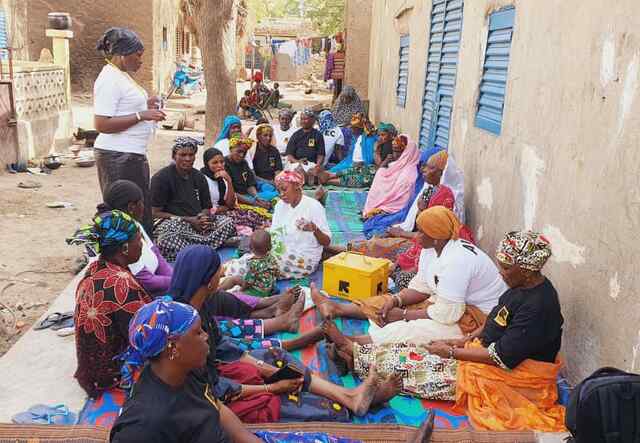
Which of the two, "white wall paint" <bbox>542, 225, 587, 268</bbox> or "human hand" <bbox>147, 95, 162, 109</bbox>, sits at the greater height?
"human hand" <bbox>147, 95, 162, 109</bbox>

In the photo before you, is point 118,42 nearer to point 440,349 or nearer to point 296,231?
point 296,231

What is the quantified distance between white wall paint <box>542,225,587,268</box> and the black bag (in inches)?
53.6

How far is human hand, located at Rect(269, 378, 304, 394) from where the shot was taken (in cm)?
288

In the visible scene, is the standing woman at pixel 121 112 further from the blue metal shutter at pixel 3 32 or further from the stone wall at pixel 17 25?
the stone wall at pixel 17 25

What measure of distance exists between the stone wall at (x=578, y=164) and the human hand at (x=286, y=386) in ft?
5.07

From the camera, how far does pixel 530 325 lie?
2854mm

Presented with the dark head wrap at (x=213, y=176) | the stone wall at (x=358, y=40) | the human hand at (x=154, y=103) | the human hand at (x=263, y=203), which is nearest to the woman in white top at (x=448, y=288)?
the human hand at (x=154, y=103)

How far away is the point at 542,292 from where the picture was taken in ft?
9.44

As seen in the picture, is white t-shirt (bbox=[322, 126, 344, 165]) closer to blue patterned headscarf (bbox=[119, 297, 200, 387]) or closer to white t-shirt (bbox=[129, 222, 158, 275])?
white t-shirt (bbox=[129, 222, 158, 275])

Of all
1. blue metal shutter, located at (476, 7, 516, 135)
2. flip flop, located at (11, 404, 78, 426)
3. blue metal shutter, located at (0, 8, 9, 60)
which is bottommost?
flip flop, located at (11, 404, 78, 426)

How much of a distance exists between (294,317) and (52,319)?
5.47 feet

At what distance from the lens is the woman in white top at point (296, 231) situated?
478cm

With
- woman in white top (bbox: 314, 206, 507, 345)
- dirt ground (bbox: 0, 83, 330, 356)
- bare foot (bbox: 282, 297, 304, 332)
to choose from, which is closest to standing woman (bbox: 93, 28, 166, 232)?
dirt ground (bbox: 0, 83, 330, 356)

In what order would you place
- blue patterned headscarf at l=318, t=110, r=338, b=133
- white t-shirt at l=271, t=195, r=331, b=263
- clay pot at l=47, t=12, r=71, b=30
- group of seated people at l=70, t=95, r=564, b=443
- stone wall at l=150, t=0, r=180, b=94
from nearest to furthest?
group of seated people at l=70, t=95, r=564, b=443 < white t-shirt at l=271, t=195, r=331, b=263 < blue patterned headscarf at l=318, t=110, r=338, b=133 < clay pot at l=47, t=12, r=71, b=30 < stone wall at l=150, t=0, r=180, b=94
